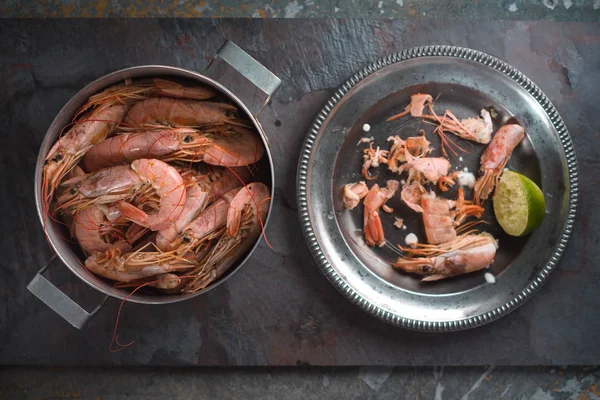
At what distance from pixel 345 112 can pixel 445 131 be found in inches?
13.3

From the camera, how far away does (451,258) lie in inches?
67.4

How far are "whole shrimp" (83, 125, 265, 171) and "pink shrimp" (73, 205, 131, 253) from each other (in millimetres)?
140

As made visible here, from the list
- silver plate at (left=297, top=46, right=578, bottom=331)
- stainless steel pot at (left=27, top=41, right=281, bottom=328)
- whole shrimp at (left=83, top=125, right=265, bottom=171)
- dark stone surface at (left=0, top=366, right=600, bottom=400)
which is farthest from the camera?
dark stone surface at (left=0, top=366, right=600, bottom=400)

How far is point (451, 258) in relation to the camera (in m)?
1.71

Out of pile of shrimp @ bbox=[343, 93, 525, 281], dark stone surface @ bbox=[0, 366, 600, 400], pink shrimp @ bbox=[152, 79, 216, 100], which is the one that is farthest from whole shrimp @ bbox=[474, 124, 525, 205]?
pink shrimp @ bbox=[152, 79, 216, 100]

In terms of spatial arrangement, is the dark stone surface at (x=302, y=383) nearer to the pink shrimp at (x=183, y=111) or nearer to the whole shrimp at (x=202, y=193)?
the whole shrimp at (x=202, y=193)

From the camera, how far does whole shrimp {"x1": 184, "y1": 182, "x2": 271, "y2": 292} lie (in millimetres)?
1594

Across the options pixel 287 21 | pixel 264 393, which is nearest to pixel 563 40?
pixel 287 21

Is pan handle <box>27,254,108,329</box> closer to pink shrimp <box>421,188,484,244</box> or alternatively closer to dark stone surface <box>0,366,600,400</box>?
dark stone surface <box>0,366,600,400</box>

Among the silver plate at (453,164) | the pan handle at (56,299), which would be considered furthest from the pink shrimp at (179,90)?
the pan handle at (56,299)

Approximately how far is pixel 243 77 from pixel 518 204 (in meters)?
0.92

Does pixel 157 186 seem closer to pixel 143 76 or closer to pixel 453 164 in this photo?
pixel 143 76

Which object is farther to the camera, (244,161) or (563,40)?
(563,40)

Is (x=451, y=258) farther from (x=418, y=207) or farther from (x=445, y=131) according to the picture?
(x=445, y=131)
